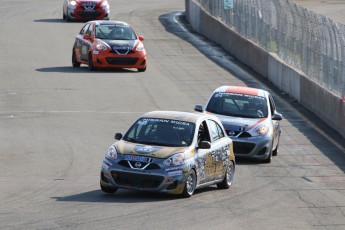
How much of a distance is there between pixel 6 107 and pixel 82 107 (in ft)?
6.34

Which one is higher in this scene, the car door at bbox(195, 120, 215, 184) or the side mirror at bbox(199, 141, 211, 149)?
the side mirror at bbox(199, 141, 211, 149)

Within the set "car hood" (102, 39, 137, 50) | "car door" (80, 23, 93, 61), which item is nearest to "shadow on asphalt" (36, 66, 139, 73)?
"car door" (80, 23, 93, 61)

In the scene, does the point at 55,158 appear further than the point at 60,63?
No

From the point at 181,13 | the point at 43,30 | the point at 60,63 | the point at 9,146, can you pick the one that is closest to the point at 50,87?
the point at 60,63

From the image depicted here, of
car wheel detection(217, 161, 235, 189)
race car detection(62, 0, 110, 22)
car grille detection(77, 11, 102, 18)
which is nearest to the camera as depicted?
car wheel detection(217, 161, 235, 189)

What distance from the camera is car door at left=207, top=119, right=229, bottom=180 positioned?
1830 cm

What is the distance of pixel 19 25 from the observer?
161ft

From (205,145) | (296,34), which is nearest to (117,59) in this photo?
(296,34)

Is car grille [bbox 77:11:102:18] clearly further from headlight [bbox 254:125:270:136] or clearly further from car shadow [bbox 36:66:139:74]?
headlight [bbox 254:125:270:136]

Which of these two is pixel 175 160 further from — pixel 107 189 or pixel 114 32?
pixel 114 32

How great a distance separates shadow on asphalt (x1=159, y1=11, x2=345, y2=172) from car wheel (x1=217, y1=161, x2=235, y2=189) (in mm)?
3490

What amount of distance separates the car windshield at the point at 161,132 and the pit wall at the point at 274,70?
9.42 meters

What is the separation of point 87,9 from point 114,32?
1381 cm

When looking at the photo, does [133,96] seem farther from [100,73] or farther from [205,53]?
[205,53]
